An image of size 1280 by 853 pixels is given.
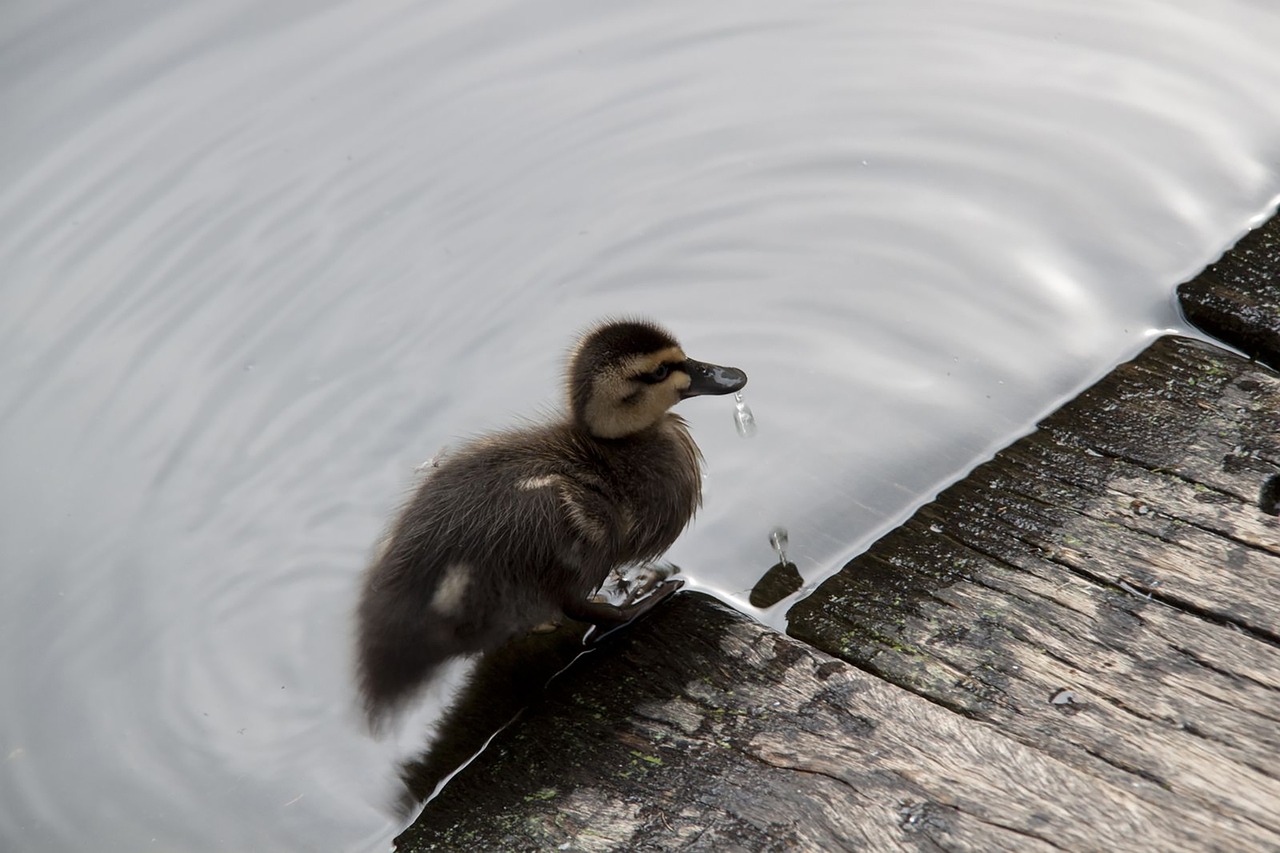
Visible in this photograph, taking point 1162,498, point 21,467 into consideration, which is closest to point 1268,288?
point 1162,498

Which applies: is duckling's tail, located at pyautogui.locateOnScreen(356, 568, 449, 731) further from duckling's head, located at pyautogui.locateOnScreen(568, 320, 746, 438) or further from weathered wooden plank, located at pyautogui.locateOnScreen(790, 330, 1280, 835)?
weathered wooden plank, located at pyautogui.locateOnScreen(790, 330, 1280, 835)

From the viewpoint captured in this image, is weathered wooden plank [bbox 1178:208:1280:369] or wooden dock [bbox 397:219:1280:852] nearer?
wooden dock [bbox 397:219:1280:852]

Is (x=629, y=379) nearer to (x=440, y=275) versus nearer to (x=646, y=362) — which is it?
(x=646, y=362)

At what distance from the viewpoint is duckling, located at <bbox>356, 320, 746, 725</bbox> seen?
322 cm

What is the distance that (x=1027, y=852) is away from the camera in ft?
7.45

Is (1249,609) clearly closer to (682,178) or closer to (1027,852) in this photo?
(1027,852)

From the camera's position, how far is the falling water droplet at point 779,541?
11.8 feet

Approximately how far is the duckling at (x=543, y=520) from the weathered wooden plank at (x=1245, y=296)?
4.43 ft

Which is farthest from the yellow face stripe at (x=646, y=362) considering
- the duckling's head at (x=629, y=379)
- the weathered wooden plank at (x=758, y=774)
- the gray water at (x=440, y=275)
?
the weathered wooden plank at (x=758, y=774)

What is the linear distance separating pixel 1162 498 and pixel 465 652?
1.70 metres

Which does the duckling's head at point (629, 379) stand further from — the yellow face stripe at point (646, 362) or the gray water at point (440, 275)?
the gray water at point (440, 275)

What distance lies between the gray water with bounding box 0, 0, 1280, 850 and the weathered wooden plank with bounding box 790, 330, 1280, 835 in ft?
1.46

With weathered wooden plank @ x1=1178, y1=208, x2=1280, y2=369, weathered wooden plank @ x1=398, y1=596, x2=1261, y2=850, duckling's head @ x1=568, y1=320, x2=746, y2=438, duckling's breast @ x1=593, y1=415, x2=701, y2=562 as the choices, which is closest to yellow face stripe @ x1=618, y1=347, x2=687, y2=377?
duckling's head @ x1=568, y1=320, x2=746, y2=438

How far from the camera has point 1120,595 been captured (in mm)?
2787
